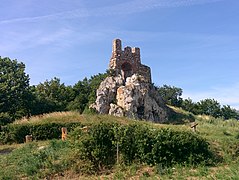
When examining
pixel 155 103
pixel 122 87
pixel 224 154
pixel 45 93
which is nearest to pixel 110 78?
pixel 122 87

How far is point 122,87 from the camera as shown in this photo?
2978 cm

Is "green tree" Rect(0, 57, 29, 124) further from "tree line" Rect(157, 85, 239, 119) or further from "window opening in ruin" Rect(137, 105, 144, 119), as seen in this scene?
"tree line" Rect(157, 85, 239, 119)

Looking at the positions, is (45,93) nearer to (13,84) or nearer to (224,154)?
(13,84)

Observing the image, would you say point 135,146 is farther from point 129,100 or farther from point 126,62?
point 126,62

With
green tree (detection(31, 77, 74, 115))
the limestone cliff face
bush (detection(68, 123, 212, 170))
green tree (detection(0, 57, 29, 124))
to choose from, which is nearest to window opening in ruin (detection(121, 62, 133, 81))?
the limestone cliff face

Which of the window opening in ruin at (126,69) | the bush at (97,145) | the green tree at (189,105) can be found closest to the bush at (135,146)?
the bush at (97,145)

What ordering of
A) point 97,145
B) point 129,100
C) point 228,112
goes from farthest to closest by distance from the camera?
point 228,112 → point 129,100 → point 97,145

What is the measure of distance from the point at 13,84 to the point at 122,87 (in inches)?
415

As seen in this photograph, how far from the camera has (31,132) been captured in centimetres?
1891

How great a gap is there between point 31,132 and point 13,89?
38.7 ft

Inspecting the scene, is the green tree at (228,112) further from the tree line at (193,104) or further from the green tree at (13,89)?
the green tree at (13,89)

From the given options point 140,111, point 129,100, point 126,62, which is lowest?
point 140,111

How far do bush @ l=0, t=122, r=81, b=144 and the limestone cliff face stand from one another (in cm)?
972

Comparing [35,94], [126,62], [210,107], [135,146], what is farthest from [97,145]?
[210,107]
